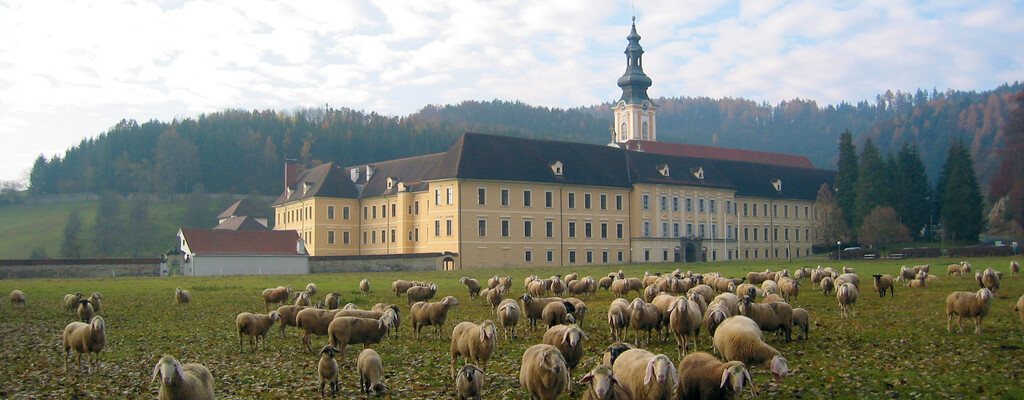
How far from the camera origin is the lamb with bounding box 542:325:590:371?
13.3m

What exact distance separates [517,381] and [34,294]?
104 ft

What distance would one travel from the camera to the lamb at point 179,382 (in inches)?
433

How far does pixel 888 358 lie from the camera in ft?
51.2

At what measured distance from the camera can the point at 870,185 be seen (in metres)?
83.0

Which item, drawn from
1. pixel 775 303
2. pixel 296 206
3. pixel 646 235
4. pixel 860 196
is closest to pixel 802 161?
pixel 860 196

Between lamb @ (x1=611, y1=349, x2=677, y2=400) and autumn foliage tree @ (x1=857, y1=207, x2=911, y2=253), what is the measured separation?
70168 mm

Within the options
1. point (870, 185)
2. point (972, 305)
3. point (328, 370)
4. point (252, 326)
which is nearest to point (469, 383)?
point (328, 370)

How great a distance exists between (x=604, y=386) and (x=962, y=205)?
8245 cm

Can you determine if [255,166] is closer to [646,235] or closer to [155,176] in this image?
[155,176]

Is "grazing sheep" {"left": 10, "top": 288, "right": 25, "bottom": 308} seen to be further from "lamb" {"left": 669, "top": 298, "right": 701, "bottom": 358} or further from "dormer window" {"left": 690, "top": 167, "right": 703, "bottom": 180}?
"dormer window" {"left": 690, "top": 167, "right": 703, "bottom": 180}

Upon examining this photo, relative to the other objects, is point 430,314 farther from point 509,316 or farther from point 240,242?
point 240,242

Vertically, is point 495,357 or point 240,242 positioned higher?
point 240,242

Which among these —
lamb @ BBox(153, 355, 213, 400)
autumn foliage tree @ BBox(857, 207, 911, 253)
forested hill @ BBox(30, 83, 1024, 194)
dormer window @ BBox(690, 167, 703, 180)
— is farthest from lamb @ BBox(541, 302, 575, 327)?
forested hill @ BBox(30, 83, 1024, 194)

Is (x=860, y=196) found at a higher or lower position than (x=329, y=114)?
lower
